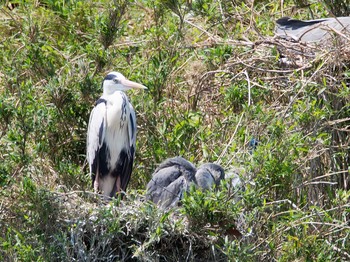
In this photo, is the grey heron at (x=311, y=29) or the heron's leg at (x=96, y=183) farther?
the grey heron at (x=311, y=29)

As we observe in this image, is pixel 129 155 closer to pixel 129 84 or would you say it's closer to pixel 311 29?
pixel 129 84

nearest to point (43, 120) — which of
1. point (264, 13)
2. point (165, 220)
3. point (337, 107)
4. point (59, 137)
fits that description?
point (59, 137)

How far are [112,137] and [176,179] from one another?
1.04m

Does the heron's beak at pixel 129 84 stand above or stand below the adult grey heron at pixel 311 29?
below

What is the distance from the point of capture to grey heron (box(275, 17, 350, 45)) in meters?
8.09

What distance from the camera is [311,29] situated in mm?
8219

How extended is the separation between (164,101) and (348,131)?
143 centimetres

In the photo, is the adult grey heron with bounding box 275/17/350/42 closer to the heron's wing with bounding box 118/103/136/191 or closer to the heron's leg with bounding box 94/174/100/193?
the heron's wing with bounding box 118/103/136/191

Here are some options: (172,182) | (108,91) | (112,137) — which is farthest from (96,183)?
(172,182)

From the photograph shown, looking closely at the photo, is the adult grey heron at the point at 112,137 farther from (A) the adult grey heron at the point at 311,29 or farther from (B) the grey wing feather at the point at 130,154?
(A) the adult grey heron at the point at 311,29

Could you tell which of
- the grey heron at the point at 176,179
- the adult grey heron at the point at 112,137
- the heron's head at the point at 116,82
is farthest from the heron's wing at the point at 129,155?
the grey heron at the point at 176,179

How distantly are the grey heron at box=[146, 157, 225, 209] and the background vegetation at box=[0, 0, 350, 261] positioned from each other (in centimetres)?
18

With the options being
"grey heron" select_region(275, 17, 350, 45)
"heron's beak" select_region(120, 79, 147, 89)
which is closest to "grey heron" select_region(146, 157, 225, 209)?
"heron's beak" select_region(120, 79, 147, 89)

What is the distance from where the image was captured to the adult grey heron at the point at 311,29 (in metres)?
8.09
